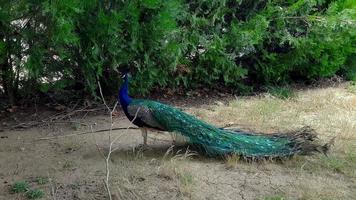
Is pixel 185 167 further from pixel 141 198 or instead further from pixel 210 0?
pixel 210 0

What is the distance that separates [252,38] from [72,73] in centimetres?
264

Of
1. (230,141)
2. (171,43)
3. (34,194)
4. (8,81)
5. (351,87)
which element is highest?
(171,43)

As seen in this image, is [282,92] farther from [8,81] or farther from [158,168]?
[8,81]

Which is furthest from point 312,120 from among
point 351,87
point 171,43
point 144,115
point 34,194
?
point 34,194

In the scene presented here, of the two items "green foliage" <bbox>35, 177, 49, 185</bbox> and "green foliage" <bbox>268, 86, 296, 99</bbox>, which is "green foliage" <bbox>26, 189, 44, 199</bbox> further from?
"green foliage" <bbox>268, 86, 296, 99</bbox>

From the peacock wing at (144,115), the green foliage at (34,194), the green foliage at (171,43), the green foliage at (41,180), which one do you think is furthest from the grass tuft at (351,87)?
the green foliage at (34,194)

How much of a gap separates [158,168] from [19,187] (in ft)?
4.00

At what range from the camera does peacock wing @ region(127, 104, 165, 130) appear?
4.89 metres

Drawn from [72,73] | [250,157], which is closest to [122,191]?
[250,157]

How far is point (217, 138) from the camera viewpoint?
4.90m

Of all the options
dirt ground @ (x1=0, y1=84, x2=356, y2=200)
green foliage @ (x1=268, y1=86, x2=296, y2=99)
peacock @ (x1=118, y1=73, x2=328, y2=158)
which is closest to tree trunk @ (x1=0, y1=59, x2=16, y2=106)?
dirt ground @ (x1=0, y1=84, x2=356, y2=200)

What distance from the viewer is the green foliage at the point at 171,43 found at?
5832 millimetres

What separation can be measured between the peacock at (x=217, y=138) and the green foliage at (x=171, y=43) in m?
1.37

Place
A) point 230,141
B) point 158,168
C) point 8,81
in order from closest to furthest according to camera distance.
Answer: point 158,168 → point 230,141 → point 8,81
